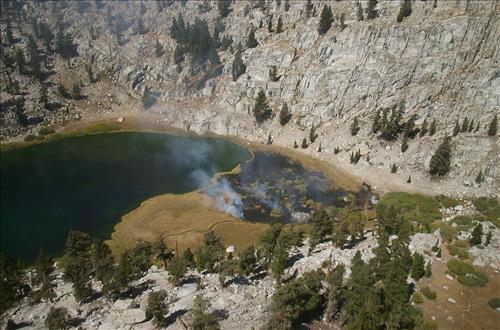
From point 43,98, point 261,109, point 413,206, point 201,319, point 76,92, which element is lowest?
point 43,98

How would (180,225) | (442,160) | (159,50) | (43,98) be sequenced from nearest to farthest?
(180,225) → (442,160) → (43,98) → (159,50)

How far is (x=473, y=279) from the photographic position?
190 feet

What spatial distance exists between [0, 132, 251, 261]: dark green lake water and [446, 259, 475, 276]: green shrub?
58632mm

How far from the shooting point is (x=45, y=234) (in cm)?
7856

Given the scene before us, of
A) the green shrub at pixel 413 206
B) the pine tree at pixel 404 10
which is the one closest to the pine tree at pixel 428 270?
the green shrub at pixel 413 206

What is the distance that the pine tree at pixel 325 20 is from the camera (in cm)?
14188

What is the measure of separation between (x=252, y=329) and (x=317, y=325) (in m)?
9.94

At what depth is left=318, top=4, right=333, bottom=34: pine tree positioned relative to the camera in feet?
465

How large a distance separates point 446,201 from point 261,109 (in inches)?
2656

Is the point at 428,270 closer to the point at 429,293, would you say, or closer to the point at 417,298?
the point at 429,293

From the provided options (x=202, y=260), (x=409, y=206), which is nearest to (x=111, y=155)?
(x=202, y=260)

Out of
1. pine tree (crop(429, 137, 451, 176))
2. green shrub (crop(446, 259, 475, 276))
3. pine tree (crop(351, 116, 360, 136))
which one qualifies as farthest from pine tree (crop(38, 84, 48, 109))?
green shrub (crop(446, 259, 475, 276))

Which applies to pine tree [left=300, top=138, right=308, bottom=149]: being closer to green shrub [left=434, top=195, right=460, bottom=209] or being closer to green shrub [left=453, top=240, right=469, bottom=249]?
green shrub [left=434, top=195, right=460, bottom=209]

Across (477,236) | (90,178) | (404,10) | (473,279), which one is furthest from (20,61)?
(473,279)
